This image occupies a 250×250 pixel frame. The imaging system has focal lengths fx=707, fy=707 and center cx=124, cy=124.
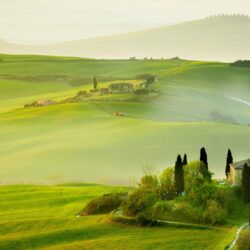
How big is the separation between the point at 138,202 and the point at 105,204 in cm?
713

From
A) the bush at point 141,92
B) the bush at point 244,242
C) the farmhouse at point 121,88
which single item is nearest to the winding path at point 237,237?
the bush at point 244,242

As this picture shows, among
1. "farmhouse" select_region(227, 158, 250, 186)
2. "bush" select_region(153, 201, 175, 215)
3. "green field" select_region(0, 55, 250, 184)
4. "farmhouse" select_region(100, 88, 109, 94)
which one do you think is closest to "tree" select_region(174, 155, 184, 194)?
"bush" select_region(153, 201, 175, 215)

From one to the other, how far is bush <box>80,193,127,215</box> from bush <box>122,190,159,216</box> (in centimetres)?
371

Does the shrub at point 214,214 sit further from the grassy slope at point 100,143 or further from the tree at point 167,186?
the grassy slope at point 100,143

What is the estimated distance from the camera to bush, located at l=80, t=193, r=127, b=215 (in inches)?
2731

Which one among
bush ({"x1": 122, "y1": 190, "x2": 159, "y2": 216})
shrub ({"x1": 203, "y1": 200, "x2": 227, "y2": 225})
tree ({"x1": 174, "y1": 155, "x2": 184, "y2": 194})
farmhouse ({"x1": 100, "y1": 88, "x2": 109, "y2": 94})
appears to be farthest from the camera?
farmhouse ({"x1": 100, "y1": 88, "x2": 109, "y2": 94})

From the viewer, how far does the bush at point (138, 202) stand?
63.2 metres

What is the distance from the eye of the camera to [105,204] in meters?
69.8

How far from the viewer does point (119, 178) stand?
96312 mm

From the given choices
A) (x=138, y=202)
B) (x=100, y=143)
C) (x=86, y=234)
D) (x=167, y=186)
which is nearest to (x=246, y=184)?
(x=167, y=186)

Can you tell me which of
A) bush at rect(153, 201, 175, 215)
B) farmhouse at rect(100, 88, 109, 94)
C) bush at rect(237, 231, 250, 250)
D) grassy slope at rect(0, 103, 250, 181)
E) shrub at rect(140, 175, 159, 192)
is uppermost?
farmhouse at rect(100, 88, 109, 94)

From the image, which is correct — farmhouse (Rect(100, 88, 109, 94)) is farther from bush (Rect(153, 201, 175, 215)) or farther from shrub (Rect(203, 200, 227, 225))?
shrub (Rect(203, 200, 227, 225))

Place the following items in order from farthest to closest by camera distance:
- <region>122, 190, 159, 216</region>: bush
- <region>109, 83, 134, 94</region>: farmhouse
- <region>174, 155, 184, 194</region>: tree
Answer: <region>109, 83, 134, 94</region>: farmhouse, <region>174, 155, 184, 194</region>: tree, <region>122, 190, 159, 216</region>: bush

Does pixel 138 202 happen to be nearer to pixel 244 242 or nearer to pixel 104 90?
pixel 244 242
